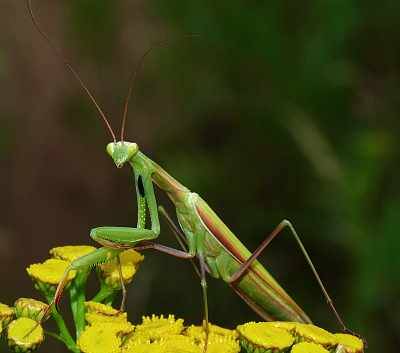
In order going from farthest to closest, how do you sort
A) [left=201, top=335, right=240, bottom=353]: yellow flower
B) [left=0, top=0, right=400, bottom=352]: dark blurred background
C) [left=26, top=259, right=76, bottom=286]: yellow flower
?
[left=0, top=0, right=400, bottom=352]: dark blurred background < [left=26, top=259, right=76, bottom=286]: yellow flower < [left=201, top=335, right=240, bottom=353]: yellow flower

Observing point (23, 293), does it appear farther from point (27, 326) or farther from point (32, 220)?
point (27, 326)

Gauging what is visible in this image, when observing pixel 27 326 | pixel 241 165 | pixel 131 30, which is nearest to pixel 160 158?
pixel 241 165

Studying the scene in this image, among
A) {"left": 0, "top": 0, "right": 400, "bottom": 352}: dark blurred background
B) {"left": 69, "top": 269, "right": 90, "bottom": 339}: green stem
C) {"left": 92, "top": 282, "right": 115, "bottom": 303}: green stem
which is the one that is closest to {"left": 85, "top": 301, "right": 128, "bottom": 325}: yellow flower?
{"left": 69, "top": 269, "right": 90, "bottom": 339}: green stem

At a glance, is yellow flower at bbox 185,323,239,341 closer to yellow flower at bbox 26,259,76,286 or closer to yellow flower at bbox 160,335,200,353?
yellow flower at bbox 160,335,200,353

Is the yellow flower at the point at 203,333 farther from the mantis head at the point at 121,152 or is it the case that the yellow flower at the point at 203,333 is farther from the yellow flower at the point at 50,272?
the mantis head at the point at 121,152

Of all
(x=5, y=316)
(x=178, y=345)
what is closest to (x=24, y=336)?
(x=5, y=316)

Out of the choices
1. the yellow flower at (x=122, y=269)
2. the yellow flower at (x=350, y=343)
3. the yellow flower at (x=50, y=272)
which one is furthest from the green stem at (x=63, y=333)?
the yellow flower at (x=350, y=343)

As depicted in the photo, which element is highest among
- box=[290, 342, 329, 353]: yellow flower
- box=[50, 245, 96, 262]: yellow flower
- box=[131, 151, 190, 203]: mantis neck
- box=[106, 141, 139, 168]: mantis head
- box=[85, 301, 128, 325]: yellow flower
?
box=[106, 141, 139, 168]: mantis head

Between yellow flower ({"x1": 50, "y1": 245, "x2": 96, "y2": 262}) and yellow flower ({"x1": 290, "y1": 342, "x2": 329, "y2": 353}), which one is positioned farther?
yellow flower ({"x1": 50, "y1": 245, "x2": 96, "y2": 262})
